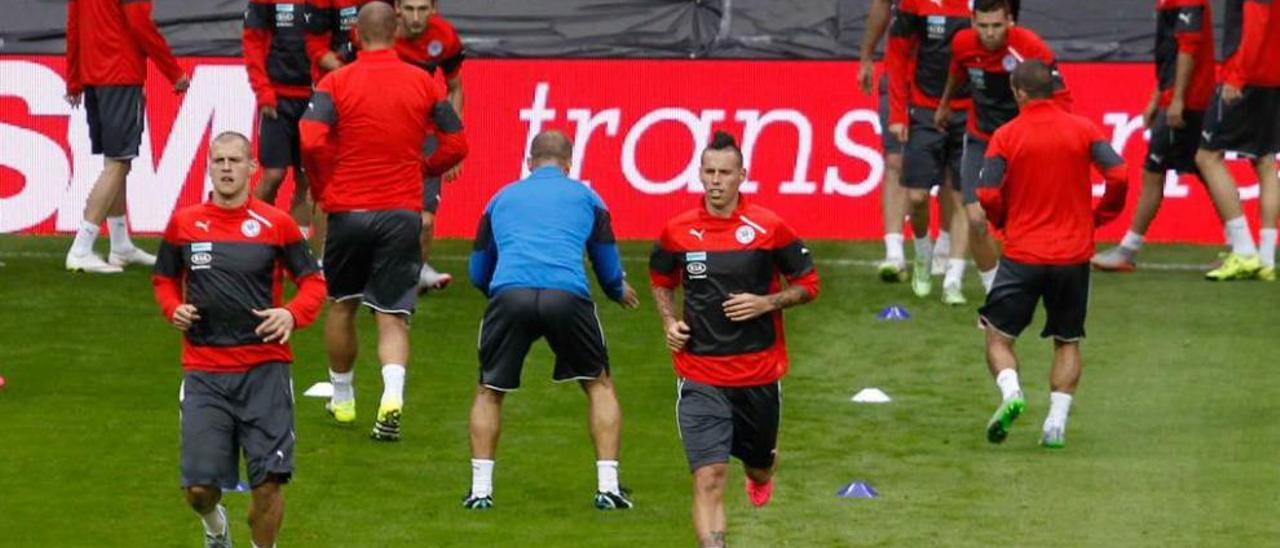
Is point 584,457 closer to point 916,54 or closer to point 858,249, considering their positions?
point 916,54

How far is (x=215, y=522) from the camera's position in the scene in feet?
36.8

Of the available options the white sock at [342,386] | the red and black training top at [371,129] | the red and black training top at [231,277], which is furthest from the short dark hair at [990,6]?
the red and black training top at [231,277]

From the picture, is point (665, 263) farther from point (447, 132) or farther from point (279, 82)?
point (279, 82)

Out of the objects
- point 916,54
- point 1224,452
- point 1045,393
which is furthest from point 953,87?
point 1224,452

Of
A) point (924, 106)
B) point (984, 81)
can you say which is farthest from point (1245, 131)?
point (984, 81)

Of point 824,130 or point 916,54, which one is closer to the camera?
point 916,54

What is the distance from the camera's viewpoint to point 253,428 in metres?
11.0

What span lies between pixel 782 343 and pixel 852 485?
1393mm

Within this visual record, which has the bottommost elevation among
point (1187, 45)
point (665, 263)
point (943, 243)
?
point (943, 243)

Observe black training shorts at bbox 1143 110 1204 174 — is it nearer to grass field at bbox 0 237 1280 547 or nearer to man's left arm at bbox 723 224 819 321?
grass field at bbox 0 237 1280 547

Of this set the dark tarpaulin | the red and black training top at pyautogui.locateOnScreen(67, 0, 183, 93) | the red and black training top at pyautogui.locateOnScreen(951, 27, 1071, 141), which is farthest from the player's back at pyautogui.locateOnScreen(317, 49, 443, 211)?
the dark tarpaulin

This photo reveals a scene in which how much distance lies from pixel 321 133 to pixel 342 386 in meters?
1.35

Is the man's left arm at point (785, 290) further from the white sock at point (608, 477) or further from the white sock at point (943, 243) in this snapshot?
the white sock at point (943, 243)

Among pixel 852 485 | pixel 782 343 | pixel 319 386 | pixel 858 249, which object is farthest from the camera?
pixel 858 249
